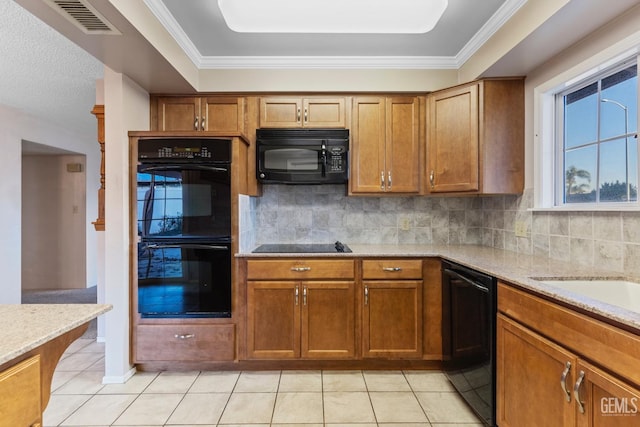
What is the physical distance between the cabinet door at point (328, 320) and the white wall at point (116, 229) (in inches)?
51.2

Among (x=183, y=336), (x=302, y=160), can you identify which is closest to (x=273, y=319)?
(x=183, y=336)

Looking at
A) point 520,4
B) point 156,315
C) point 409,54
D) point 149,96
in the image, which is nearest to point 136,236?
point 156,315

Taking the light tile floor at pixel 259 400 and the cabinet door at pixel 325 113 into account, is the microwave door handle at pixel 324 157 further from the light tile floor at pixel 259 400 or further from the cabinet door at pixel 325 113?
the light tile floor at pixel 259 400

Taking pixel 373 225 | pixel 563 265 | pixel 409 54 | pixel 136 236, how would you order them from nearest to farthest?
pixel 563 265 → pixel 136 236 → pixel 409 54 → pixel 373 225

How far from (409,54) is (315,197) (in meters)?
1.44

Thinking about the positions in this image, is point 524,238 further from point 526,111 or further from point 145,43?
point 145,43

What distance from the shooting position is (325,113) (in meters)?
2.69

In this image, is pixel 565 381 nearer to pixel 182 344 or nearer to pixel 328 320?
pixel 328 320

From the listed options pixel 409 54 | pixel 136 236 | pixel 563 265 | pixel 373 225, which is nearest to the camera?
pixel 563 265

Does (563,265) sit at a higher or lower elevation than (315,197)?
lower

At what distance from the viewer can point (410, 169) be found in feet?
8.85

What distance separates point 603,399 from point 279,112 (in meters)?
2.55

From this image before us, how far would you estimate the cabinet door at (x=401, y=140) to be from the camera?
269cm

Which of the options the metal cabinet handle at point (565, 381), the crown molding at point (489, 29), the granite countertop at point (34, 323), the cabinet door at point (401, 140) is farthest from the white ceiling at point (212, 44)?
the metal cabinet handle at point (565, 381)
